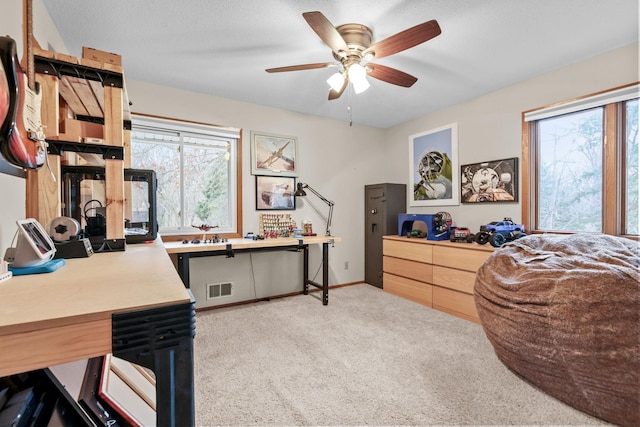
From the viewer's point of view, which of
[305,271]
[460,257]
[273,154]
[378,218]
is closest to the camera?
[460,257]

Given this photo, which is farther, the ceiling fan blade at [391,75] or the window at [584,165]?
the window at [584,165]

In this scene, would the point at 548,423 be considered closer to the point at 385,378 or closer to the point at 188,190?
the point at 385,378

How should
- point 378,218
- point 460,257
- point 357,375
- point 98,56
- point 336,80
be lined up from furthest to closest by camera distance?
point 378,218
point 460,257
point 336,80
point 357,375
point 98,56

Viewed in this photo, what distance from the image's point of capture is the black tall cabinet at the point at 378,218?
159 inches

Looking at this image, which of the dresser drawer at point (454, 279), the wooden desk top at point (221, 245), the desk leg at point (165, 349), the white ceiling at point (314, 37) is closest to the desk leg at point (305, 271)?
the wooden desk top at point (221, 245)

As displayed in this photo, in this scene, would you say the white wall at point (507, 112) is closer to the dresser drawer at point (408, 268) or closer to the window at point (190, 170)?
the dresser drawer at point (408, 268)

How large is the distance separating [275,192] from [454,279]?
89.2 inches

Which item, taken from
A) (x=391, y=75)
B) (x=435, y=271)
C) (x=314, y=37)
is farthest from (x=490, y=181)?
(x=314, y=37)

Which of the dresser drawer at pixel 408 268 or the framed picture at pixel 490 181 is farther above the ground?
the framed picture at pixel 490 181

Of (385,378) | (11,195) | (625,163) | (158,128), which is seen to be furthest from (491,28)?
(158,128)

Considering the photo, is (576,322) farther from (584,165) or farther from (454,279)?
(584,165)

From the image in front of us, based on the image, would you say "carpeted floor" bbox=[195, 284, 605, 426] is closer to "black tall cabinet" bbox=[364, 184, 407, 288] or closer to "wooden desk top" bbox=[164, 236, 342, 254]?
"wooden desk top" bbox=[164, 236, 342, 254]

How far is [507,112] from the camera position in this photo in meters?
3.05

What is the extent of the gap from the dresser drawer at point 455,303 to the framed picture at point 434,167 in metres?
1.14
